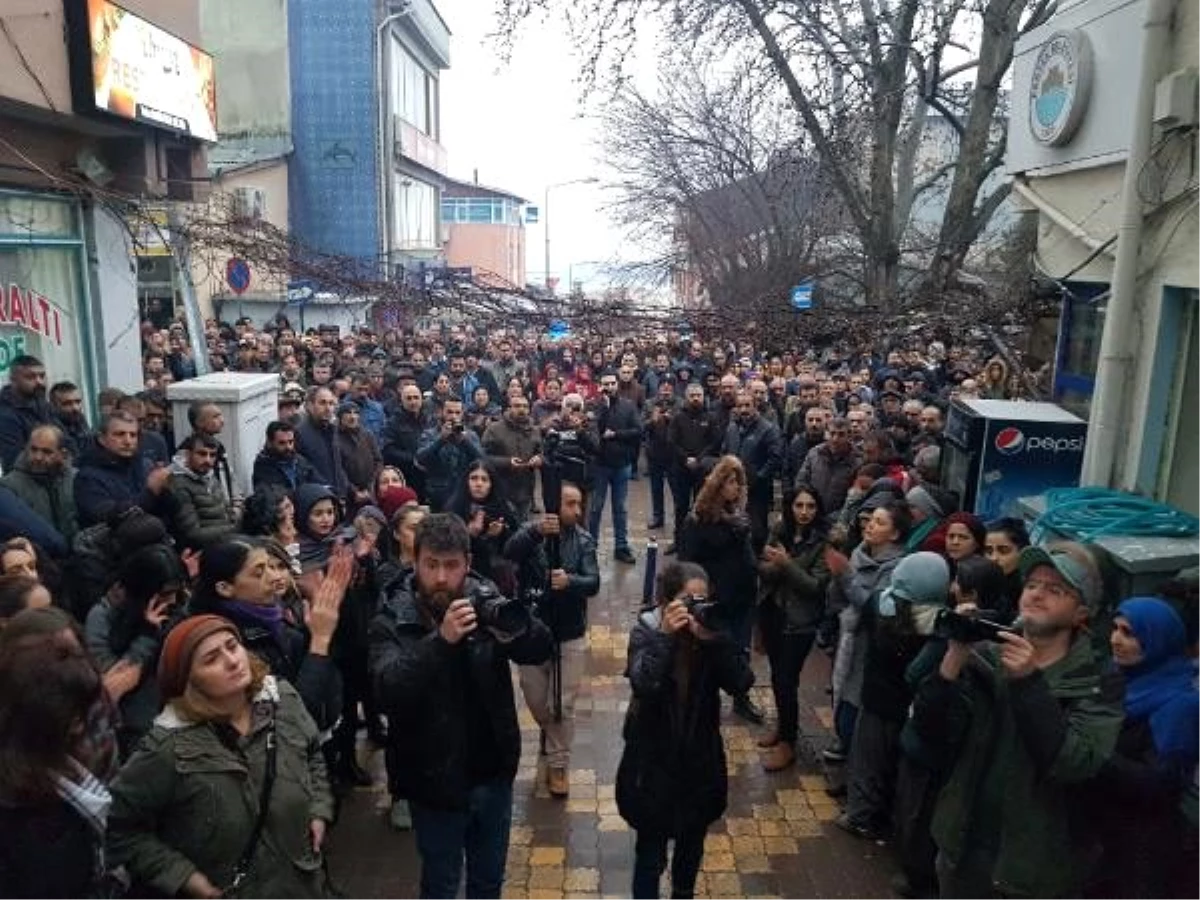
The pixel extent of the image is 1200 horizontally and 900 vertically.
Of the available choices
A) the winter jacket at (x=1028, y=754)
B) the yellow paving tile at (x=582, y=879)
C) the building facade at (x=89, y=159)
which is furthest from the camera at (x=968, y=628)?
the building facade at (x=89, y=159)

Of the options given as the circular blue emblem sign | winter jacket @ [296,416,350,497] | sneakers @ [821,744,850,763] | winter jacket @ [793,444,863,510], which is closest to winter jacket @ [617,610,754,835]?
sneakers @ [821,744,850,763]

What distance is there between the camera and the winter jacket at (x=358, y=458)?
7.54 metres

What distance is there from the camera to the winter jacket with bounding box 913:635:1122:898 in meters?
2.81

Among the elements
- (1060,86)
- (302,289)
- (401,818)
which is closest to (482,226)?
(302,289)

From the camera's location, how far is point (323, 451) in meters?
7.31

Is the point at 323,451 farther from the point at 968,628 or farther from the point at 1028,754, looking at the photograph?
the point at 1028,754

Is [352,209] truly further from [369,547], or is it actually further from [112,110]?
[369,547]

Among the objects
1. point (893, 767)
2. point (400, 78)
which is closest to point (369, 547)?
point (893, 767)

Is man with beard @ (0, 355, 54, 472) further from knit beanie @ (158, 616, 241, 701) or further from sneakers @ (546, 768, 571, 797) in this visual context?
knit beanie @ (158, 616, 241, 701)

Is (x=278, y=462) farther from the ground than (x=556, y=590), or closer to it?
farther from the ground

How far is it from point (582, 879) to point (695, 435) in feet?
18.2

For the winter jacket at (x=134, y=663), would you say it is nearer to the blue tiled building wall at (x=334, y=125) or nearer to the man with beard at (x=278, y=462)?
the man with beard at (x=278, y=462)

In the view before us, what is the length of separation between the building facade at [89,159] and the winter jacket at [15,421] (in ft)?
5.26

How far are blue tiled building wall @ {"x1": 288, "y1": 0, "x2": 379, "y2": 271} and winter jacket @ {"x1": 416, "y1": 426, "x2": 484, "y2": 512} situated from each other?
18501 millimetres
